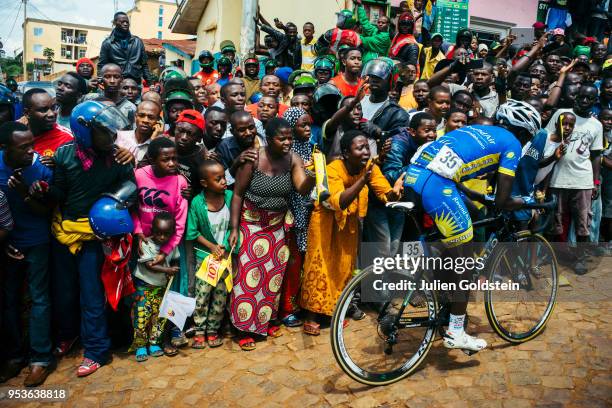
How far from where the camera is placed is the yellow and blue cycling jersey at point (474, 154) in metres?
3.55

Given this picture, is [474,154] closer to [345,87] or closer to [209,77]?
[345,87]

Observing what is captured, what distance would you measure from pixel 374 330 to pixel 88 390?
8.08 feet

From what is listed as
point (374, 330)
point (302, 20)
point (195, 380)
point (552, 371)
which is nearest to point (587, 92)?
point (552, 371)

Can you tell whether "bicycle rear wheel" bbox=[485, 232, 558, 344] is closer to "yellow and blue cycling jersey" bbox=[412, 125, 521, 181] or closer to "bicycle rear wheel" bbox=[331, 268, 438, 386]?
"bicycle rear wheel" bbox=[331, 268, 438, 386]

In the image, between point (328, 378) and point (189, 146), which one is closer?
point (328, 378)

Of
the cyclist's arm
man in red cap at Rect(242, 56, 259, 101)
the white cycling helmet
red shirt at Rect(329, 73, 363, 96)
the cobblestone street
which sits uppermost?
Answer: man in red cap at Rect(242, 56, 259, 101)

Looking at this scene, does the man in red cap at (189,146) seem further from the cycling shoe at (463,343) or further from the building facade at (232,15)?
the building facade at (232,15)

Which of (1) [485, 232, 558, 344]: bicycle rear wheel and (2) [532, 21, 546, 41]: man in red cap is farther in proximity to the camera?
(2) [532, 21, 546, 41]: man in red cap

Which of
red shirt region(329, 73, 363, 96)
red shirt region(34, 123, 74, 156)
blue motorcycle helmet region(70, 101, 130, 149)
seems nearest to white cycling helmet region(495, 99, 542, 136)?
red shirt region(329, 73, 363, 96)

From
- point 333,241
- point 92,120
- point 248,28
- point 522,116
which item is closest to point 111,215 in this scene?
point 92,120

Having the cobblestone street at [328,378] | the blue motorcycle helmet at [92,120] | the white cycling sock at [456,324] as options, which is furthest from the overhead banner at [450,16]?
the blue motorcycle helmet at [92,120]

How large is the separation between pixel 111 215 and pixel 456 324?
285 centimetres

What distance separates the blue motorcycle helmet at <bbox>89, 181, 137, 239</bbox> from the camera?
3.50 meters

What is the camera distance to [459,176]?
3.58 m
